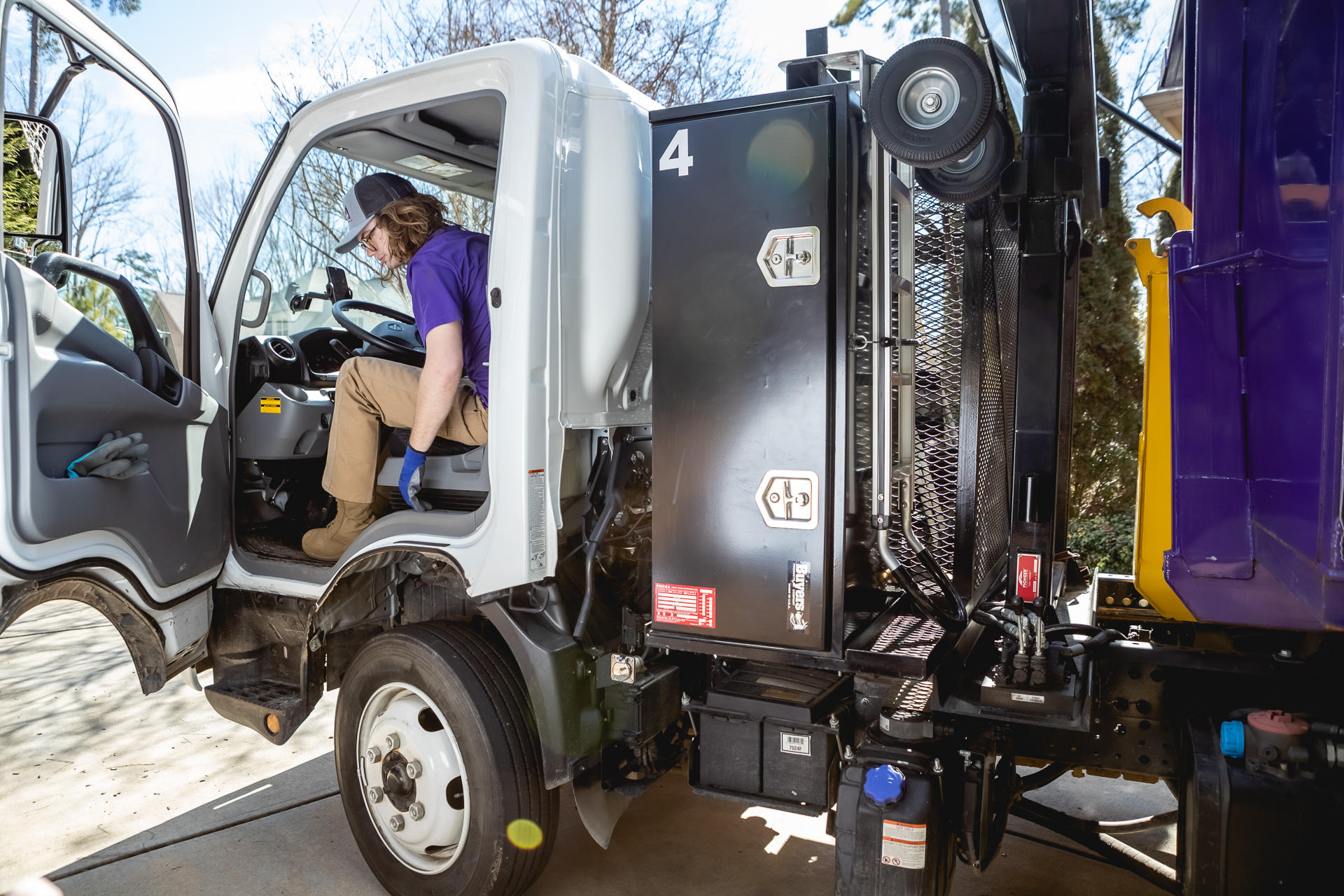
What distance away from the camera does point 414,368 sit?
3172mm

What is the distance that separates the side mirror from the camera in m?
2.72

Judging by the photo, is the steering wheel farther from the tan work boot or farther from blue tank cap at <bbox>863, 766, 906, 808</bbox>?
blue tank cap at <bbox>863, 766, 906, 808</bbox>

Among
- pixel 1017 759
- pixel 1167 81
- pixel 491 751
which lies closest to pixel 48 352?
pixel 491 751

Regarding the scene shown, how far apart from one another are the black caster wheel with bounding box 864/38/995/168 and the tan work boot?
211 cm

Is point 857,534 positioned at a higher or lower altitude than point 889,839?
higher

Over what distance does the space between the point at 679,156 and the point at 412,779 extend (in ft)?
6.77

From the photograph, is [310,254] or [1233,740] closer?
[1233,740]

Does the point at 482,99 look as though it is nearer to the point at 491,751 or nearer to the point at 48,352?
the point at 48,352

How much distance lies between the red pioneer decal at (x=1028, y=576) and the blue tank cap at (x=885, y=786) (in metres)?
0.64

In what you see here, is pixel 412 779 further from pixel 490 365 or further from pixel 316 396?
pixel 316 396

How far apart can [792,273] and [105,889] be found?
124 inches

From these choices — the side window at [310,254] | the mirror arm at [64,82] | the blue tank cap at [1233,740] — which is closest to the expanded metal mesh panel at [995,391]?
the blue tank cap at [1233,740]

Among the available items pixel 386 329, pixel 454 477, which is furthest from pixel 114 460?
pixel 386 329

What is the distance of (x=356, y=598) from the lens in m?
3.32
